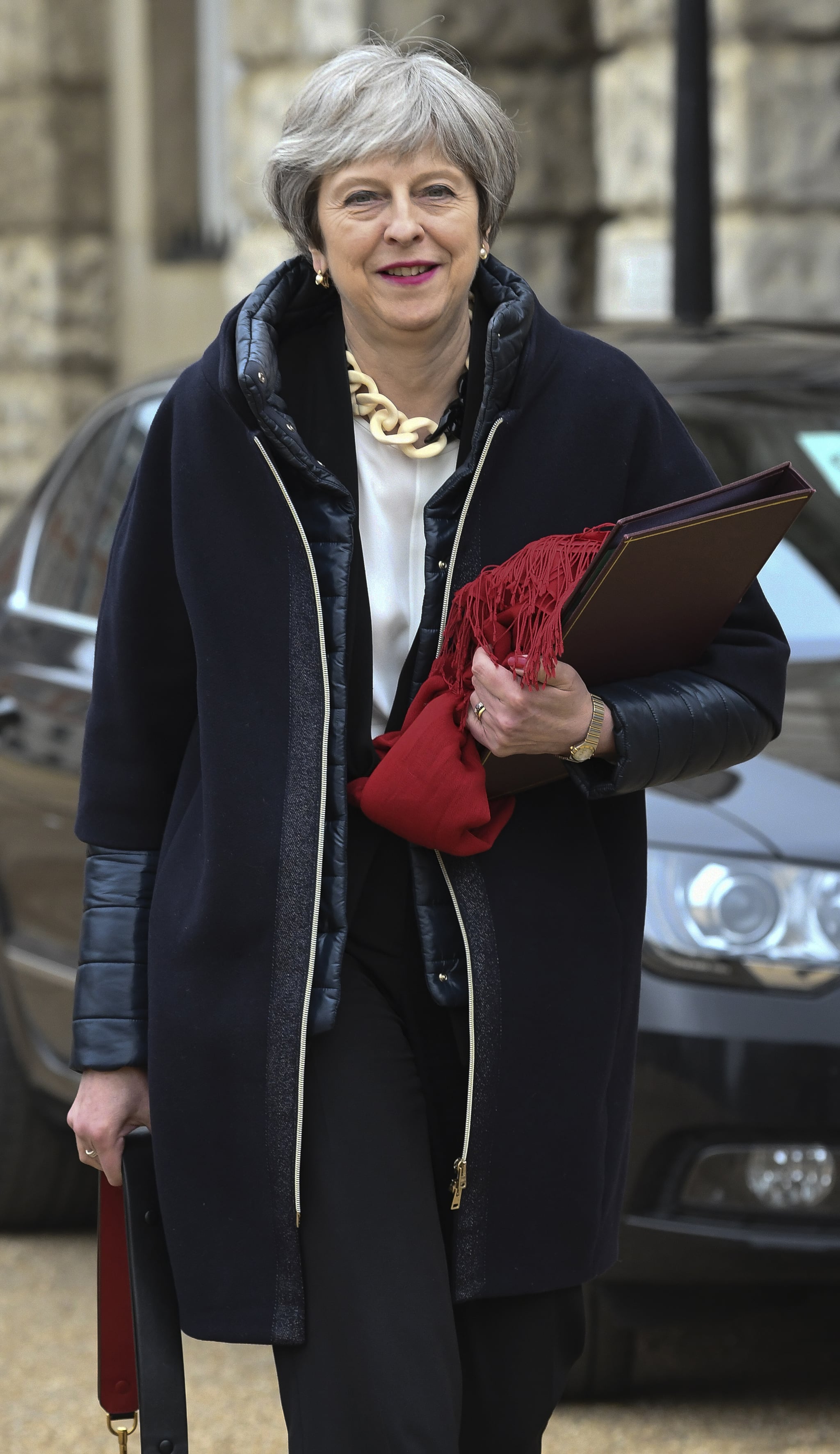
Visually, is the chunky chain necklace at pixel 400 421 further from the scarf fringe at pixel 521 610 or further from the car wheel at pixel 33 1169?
the car wheel at pixel 33 1169

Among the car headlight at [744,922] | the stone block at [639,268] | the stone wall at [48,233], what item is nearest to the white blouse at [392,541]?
the car headlight at [744,922]

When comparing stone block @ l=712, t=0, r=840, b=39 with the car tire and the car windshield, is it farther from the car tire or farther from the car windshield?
the car tire

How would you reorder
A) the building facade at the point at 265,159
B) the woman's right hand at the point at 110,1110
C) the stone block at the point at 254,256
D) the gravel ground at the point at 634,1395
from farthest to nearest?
the stone block at the point at 254,256, the building facade at the point at 265,159, the gravel ground at the point at 634,1395, the woman's right hand at the point at 110,1110

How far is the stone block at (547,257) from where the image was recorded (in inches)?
399

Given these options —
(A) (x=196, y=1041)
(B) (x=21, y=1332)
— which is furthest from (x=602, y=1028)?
(B) (x=21, y=1332)

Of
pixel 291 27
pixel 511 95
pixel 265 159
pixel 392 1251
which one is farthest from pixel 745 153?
pixel 392 1251

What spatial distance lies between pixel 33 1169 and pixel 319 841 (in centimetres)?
267

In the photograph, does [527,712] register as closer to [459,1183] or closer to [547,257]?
[459,1183]

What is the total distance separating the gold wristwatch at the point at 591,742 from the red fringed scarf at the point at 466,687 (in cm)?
7

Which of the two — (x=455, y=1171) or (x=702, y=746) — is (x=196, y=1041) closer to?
(x=455, y=1171)

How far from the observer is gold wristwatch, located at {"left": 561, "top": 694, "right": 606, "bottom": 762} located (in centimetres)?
227

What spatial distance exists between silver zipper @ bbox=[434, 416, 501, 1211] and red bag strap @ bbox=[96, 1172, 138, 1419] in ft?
1.53

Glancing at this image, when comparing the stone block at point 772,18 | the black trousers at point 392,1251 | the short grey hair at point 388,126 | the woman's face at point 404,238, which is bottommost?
the black trousers at point 392,1251

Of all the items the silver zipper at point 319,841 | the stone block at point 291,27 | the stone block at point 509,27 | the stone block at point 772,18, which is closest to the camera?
the silver zipper at point 319,841
